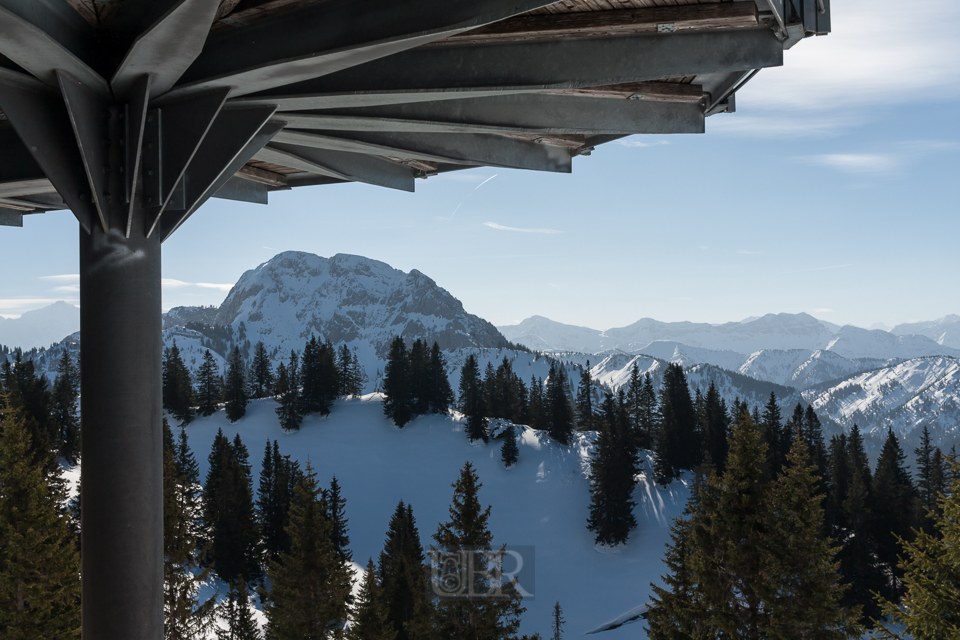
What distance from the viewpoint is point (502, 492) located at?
77312 mm

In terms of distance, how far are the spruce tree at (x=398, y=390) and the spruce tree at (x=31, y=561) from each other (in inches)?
2818

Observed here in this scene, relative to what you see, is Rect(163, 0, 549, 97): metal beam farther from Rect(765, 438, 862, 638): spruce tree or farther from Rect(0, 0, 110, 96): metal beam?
Rect(765, 438, 862, 638): spruce tree

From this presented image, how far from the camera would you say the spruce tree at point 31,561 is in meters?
19.5

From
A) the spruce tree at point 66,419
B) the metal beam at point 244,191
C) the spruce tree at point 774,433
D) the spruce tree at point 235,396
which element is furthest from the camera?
the spruce tree at point 235,396

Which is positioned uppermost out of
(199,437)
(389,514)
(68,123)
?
(68,123)

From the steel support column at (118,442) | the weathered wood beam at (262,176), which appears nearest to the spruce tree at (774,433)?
the weathered wood beam at (262,176)

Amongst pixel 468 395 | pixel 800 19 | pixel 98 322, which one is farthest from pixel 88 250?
pixel 468 395

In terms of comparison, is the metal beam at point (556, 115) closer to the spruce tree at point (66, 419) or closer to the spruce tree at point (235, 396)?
the spruce tree at point (66, 419)

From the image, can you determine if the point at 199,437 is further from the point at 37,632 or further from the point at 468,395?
the point at 37,632

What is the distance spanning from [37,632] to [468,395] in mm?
71607

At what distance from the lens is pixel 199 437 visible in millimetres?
89750

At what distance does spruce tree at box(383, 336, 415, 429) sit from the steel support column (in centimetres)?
8729

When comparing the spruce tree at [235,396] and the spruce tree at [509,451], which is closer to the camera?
the spruce tree at [509,451]

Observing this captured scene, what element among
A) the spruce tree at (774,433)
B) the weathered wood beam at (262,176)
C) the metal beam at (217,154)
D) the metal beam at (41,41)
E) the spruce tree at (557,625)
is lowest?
the spruce tree at (557,625)
